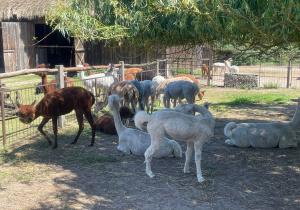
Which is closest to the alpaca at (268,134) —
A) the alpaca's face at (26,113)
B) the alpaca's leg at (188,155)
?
the alpaca's leg at (188,155)

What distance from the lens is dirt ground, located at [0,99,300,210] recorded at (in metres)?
4.07

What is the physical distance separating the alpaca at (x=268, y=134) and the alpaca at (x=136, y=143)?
1221 mm

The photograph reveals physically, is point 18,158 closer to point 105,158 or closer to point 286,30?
point 105,158

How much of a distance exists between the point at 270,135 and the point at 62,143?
3885 millimetres

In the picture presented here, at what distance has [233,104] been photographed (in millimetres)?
11234

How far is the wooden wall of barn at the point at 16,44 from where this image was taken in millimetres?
17391

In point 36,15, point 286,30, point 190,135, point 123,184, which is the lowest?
point 123,184

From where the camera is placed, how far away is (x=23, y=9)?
17.2m

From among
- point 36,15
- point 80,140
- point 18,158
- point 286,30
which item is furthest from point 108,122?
point 36,15

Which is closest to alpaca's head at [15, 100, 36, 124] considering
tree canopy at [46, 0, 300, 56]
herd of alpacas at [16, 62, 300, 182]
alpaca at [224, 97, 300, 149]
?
herd of alpacas at [16, 62, 300, 182]

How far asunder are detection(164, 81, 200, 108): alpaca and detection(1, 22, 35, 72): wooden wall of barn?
1129cm

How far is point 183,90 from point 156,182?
392 cm

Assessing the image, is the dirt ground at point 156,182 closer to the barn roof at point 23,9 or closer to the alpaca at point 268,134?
the alpaca at point 268,134

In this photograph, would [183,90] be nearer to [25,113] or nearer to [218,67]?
[25,113]
